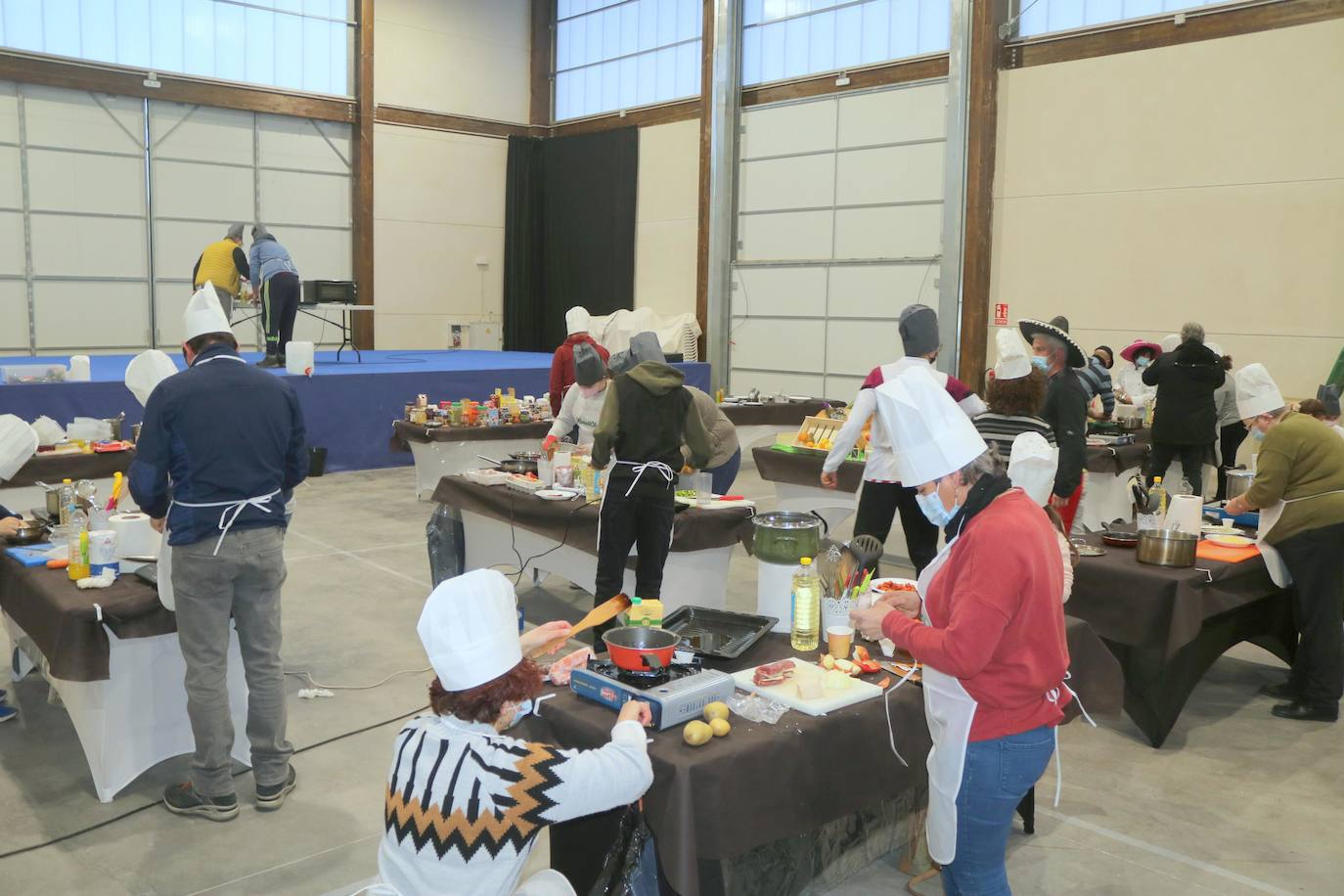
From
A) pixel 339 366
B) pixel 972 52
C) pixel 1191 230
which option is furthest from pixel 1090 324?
pixel 339 366

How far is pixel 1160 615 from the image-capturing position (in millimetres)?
3799

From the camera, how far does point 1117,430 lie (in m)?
7.58

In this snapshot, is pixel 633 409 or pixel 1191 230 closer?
pixel 633 409

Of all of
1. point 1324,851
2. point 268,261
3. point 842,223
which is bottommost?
point 1324,851

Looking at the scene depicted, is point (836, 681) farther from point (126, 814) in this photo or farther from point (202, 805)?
point (126, 814)

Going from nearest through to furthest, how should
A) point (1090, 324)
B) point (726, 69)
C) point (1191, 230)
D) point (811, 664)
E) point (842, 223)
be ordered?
point (811, 664), point (1191, 230), point (1090, 324), point (842, 223), point (726, 69)

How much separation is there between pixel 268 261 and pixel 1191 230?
28.6ft

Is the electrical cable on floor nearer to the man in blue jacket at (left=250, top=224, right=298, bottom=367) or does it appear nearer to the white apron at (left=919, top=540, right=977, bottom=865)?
the white apron at (left=919, top=540, right=977, bottom=865)

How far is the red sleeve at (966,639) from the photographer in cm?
199

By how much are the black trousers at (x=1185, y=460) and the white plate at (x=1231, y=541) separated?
2752mm

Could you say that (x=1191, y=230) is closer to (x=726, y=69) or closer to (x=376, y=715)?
(x=726, y=69)

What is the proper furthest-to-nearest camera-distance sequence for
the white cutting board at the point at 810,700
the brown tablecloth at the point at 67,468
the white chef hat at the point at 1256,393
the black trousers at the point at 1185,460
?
the black trousers at the point at 1185,460 < the brown tablecloth at the point at 67,468 < the white chef hat at the point at 1256,393 < the white cutting board at the point at 810,700

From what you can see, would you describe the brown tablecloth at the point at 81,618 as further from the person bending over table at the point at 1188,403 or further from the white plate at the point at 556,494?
the person bending over table at the point at 1188,403

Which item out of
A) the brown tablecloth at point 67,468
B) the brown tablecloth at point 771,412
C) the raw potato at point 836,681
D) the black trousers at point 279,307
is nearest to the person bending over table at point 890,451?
the raw potato at point 836,681
